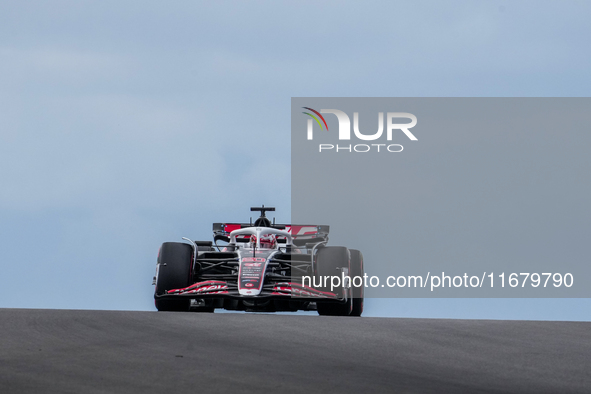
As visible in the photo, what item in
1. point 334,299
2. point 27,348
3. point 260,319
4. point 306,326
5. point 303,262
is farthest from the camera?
point 303,262

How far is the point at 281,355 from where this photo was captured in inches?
290

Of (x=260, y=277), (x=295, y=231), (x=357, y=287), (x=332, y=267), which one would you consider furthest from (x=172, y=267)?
(x=295, y=231)

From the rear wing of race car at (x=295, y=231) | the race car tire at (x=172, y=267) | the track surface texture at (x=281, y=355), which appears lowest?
the track surface texture at (x=281, y=355)

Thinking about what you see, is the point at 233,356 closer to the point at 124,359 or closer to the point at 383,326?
the point at 124,359

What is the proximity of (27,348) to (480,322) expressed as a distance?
6407 mm

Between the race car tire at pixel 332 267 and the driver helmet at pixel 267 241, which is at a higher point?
the driver helmet at pixel 267 241

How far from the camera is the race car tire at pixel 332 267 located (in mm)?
13781

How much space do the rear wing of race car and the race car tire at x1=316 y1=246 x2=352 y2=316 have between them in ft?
8.78

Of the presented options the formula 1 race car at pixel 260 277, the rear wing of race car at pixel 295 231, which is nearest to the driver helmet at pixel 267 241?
the formula 1 race car at pixel 260 277

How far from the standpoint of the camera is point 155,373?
6203mm

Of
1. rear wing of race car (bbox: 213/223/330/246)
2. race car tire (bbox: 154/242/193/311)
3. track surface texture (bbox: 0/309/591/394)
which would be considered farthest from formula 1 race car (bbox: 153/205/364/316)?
track surface texture (bbox: 0/309/591/394)

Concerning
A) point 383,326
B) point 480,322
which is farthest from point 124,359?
point 480,322

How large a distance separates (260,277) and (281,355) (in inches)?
241

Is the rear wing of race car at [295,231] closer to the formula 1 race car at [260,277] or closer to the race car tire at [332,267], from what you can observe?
the formula 1 race car at [260,277]
